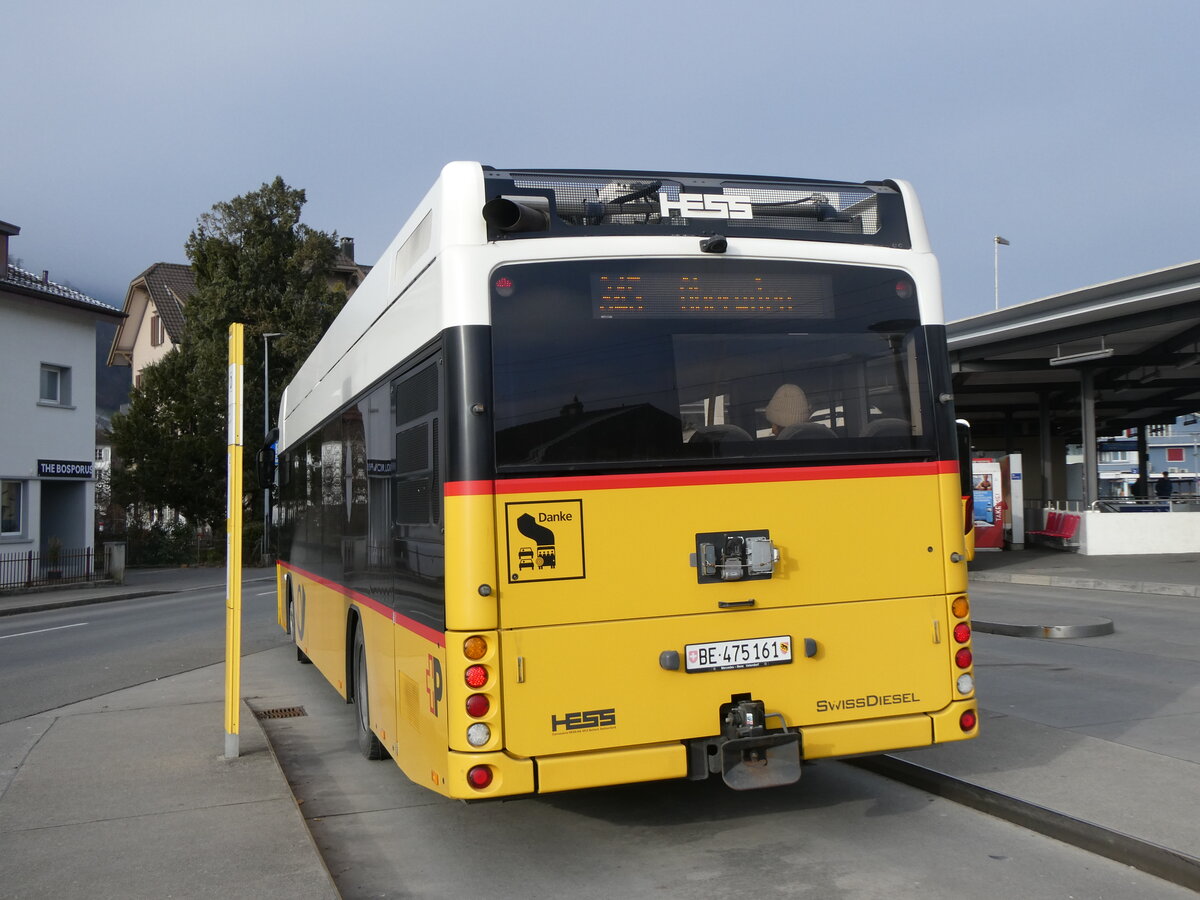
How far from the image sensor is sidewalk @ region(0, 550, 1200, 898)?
16.8 feet

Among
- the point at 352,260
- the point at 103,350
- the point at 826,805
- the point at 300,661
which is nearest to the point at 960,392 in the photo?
the point at 300,661

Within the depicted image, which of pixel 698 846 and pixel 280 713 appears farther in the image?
pixel 280 713

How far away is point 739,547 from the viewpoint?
5.36 meters

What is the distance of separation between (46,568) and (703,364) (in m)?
29.2

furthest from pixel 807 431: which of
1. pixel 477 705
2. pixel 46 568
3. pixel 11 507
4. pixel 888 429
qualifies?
pixel 11 507

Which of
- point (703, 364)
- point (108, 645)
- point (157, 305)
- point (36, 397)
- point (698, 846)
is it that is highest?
point (157, 305)

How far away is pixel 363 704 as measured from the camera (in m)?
7.58

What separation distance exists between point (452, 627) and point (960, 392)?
37.8 m

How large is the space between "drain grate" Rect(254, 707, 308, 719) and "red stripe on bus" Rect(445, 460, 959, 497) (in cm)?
575

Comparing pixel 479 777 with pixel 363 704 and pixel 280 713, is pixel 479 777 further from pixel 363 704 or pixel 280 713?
pixel 280 713

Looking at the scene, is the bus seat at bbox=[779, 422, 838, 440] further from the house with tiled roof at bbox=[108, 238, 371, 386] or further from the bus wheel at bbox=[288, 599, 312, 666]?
the house with tiled roof at bbox=[108, 238, 371, 386]

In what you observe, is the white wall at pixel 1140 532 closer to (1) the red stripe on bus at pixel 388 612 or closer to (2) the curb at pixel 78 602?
(1) the red stripe on bus at pixel 388 612

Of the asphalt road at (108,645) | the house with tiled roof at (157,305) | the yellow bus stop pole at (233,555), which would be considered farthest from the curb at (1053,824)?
the house with tiled roof at (157,305)

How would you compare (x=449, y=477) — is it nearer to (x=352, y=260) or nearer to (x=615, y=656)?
(x=615, y=656)
